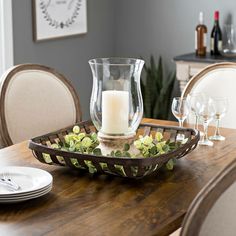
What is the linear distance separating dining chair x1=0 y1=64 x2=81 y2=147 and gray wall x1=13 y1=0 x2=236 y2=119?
1.39 meters

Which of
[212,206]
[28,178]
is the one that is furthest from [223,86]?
[212,206]

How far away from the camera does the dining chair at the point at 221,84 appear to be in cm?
295

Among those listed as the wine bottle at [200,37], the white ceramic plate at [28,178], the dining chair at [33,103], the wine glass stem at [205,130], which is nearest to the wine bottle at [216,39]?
the wine bottle at [200,37]

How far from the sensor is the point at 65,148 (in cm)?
212

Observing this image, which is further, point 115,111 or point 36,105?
point 36,105

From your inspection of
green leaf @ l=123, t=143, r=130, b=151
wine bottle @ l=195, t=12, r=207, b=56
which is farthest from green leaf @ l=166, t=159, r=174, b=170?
wine bottle @ l=195, t=12, r=207, b=56

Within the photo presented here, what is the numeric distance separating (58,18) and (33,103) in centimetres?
165

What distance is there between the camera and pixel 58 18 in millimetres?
4406

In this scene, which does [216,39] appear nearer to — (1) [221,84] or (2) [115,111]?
(1) [221,84]

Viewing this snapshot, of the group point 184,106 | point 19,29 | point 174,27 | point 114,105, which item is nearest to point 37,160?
point 114,105

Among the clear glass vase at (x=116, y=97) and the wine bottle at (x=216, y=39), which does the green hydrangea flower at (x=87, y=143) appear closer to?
the clear glass vase at (x=116, y=97)

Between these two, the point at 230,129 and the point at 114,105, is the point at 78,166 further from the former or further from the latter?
the point at 230,129

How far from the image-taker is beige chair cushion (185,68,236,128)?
295 cm

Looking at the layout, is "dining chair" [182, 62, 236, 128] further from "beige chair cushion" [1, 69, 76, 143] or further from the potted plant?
the potted plant
